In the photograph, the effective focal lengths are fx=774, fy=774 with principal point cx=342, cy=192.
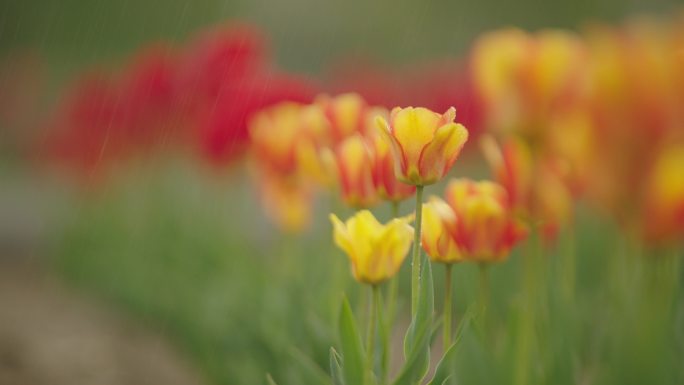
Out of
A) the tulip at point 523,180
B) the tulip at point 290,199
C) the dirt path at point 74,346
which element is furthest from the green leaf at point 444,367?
the dirt path at point 74,346

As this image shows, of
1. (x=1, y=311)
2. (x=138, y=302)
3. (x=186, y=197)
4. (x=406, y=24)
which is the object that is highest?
(x=406, y=24)

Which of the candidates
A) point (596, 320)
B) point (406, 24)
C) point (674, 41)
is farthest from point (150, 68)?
point (406, 24)

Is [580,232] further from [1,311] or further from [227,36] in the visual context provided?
[1,311]

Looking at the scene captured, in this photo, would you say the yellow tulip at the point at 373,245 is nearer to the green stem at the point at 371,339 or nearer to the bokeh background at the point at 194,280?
the green stem at the point at 371,339

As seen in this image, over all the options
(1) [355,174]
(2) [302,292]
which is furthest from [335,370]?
(2) [302,292]

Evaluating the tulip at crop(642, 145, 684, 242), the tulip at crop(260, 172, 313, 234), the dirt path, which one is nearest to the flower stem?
the tulip at crop(642, 145, 684, 242)

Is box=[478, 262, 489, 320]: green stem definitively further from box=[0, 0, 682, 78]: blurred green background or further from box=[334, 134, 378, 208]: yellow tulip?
box=[0, 0, 682, 78]: blurred green background

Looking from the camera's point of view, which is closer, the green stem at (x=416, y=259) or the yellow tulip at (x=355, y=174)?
the green stem at (x=416, y=259)
